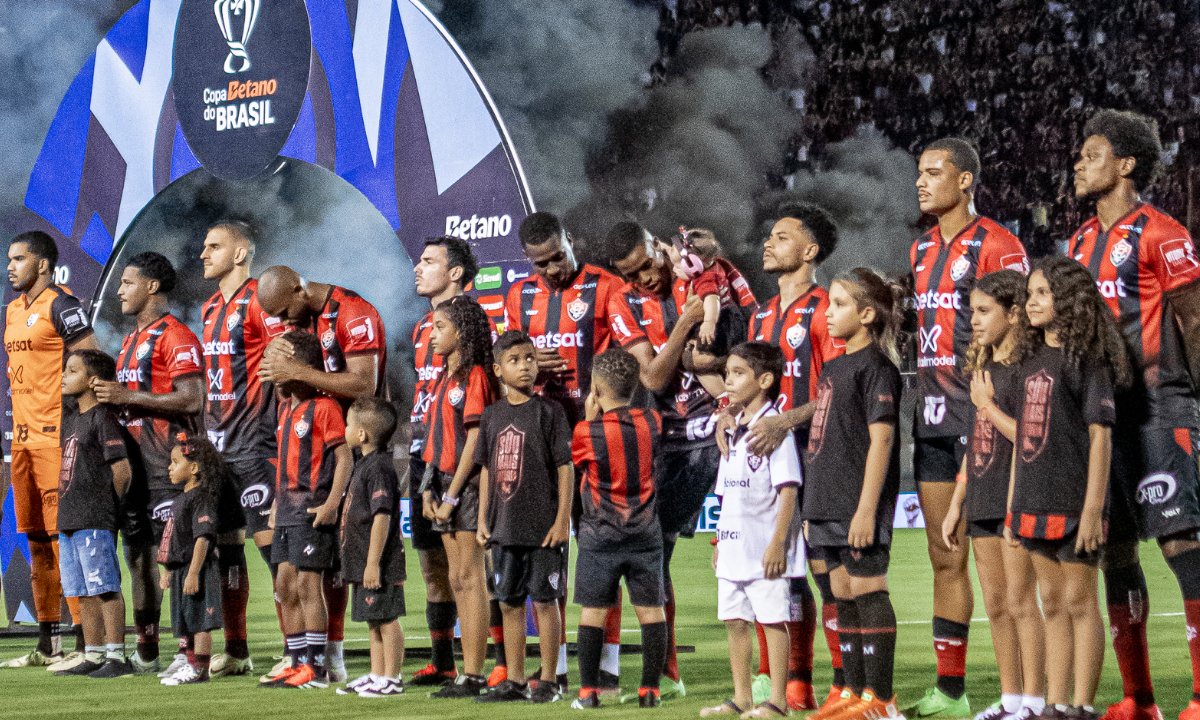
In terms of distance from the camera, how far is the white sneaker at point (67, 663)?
728 cm

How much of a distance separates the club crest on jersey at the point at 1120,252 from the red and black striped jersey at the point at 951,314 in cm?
37

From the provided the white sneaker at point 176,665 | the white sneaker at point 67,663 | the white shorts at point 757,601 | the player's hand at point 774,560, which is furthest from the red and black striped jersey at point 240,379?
the player's hand at point 774,560

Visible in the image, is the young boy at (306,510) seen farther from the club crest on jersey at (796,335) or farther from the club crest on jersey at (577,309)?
the club crest on jersey at (796,335)

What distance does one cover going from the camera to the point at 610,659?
6102 millimetres

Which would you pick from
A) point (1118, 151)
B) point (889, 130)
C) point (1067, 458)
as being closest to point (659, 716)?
point (1067, 458)

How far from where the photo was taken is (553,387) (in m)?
6.48

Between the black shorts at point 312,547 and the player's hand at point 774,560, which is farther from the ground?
the black shorts at point 312,547

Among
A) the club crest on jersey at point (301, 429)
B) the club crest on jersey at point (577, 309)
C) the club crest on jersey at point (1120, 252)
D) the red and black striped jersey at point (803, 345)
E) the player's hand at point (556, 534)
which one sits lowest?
the player's hand at point (556, 534)

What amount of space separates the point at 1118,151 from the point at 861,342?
1.05 meters

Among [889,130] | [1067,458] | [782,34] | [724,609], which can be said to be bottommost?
[724,609]

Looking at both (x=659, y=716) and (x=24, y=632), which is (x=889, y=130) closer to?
(x=24, y=632)

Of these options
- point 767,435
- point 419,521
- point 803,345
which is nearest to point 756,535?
point 767,435

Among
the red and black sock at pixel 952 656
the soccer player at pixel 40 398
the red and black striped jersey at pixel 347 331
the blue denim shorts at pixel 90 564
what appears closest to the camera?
the red and black sock at pixel 952 656

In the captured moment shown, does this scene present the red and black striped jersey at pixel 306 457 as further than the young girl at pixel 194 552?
No
